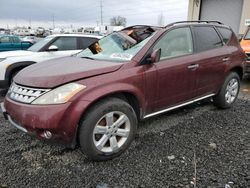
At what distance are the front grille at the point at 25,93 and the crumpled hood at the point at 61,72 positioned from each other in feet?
0.17

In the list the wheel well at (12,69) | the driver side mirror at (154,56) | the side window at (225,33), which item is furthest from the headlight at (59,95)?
the wheel well at (12,69)

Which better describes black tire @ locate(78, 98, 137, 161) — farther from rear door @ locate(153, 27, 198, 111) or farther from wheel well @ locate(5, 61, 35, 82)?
wheel well @ locate(5, 61, 35, 82)

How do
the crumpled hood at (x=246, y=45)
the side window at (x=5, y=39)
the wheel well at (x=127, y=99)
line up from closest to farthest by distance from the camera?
the wheel well at (x=127, y=99) → the crumpled hood at (x=246, y=45) → the side window at (x=5, y=39)

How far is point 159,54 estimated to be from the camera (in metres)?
3.20

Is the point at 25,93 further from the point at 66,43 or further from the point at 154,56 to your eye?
the point at 66,43

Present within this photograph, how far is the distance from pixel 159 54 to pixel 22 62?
3968 mm

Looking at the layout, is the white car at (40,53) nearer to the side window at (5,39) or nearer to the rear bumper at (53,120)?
the rear bumper at (53,120)

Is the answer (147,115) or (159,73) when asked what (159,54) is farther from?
(147,115)

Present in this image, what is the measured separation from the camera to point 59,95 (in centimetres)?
Result: 255

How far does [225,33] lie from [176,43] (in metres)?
1.58

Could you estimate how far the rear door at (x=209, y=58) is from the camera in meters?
3.93

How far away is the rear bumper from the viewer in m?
2.50

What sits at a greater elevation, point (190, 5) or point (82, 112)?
point (190, 5)

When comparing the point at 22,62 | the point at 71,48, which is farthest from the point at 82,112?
the point at 71,48
